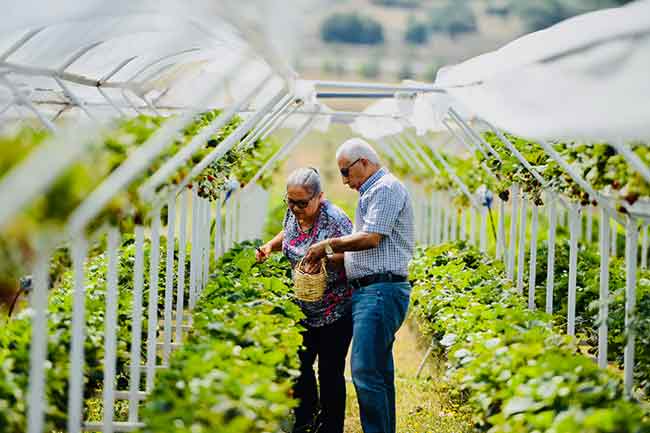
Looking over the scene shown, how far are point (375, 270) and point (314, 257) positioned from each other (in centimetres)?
38

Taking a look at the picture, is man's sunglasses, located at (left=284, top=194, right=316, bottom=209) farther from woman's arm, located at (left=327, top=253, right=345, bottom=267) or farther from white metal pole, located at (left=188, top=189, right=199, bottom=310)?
white metal pole, located at (left=188, top=189, right=199, bottom=310)

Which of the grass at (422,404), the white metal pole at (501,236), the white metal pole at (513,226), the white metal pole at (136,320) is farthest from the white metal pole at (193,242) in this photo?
the white metal pole at (501,236)

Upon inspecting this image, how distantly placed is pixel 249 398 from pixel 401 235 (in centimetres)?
217

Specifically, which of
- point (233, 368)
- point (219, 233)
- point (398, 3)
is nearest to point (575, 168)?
point (233, 368)

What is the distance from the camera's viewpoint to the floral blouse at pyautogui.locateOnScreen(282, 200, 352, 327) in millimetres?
5781

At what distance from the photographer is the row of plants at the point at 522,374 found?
3.58 metres

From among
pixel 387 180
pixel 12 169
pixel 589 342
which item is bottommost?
pixel 589 342

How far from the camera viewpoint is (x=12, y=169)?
2.88m

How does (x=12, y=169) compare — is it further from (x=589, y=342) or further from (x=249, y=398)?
(x=589, y=342)

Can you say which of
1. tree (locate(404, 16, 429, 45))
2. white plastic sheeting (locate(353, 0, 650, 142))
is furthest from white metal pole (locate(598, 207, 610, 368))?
tree (locate(404, 16, 429, 45))

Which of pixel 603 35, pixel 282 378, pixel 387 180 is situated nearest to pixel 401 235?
pixel 387 180

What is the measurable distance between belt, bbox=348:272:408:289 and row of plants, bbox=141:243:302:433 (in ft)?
1.35

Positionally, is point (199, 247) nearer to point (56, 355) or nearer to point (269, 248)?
point (269, 248)

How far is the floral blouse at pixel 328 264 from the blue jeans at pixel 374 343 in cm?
26
